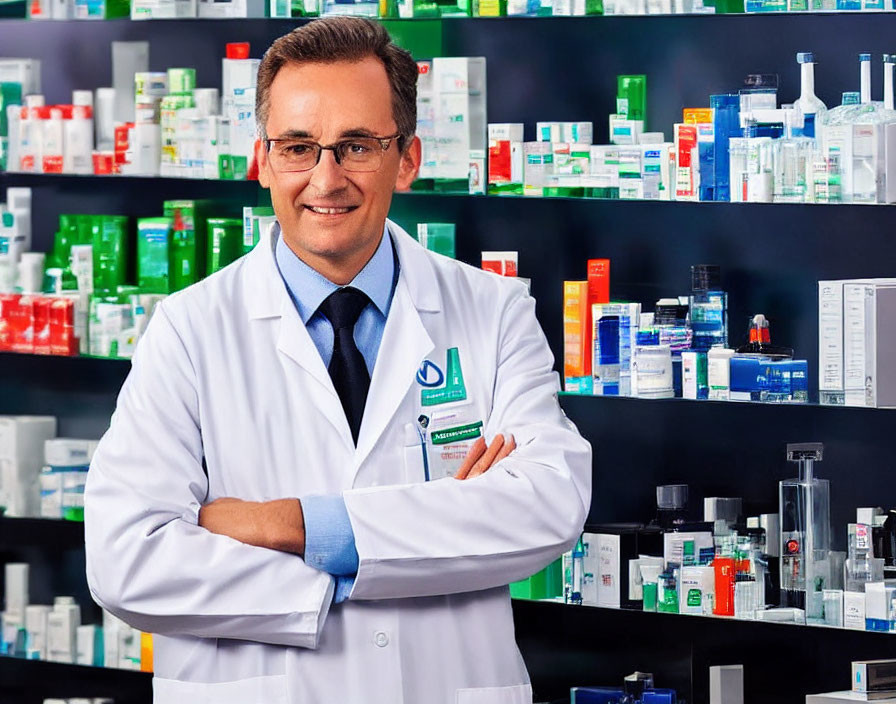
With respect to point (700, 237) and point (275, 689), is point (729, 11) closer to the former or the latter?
point (700, 237)

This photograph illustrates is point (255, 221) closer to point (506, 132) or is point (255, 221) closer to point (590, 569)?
point (506, 132)

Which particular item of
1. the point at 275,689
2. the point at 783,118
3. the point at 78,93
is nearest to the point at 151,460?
the point at 275,689

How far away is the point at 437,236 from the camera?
4023 millimetres

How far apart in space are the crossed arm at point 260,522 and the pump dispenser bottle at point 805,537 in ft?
5.32

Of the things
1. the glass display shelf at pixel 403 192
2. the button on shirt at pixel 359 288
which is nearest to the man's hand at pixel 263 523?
the button on shirt at pixel 359 288

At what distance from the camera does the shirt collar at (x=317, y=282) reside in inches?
104

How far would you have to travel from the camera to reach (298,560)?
245 cm

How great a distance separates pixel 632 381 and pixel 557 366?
Answer: 0.34m

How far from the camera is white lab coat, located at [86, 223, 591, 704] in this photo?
96.1 inches

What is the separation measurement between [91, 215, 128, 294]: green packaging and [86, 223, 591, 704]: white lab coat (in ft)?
5.60

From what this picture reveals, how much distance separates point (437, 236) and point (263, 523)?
169 centimetres

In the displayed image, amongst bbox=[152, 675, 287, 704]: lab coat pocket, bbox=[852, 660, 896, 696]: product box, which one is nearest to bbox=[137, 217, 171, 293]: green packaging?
bbox=[152, 675, 287, 704]: lab coat pocket

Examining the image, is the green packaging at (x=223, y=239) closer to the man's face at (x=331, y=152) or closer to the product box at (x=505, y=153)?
the product box at (x=505, y=153)

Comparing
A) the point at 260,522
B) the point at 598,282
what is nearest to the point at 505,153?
the point at 598,282
